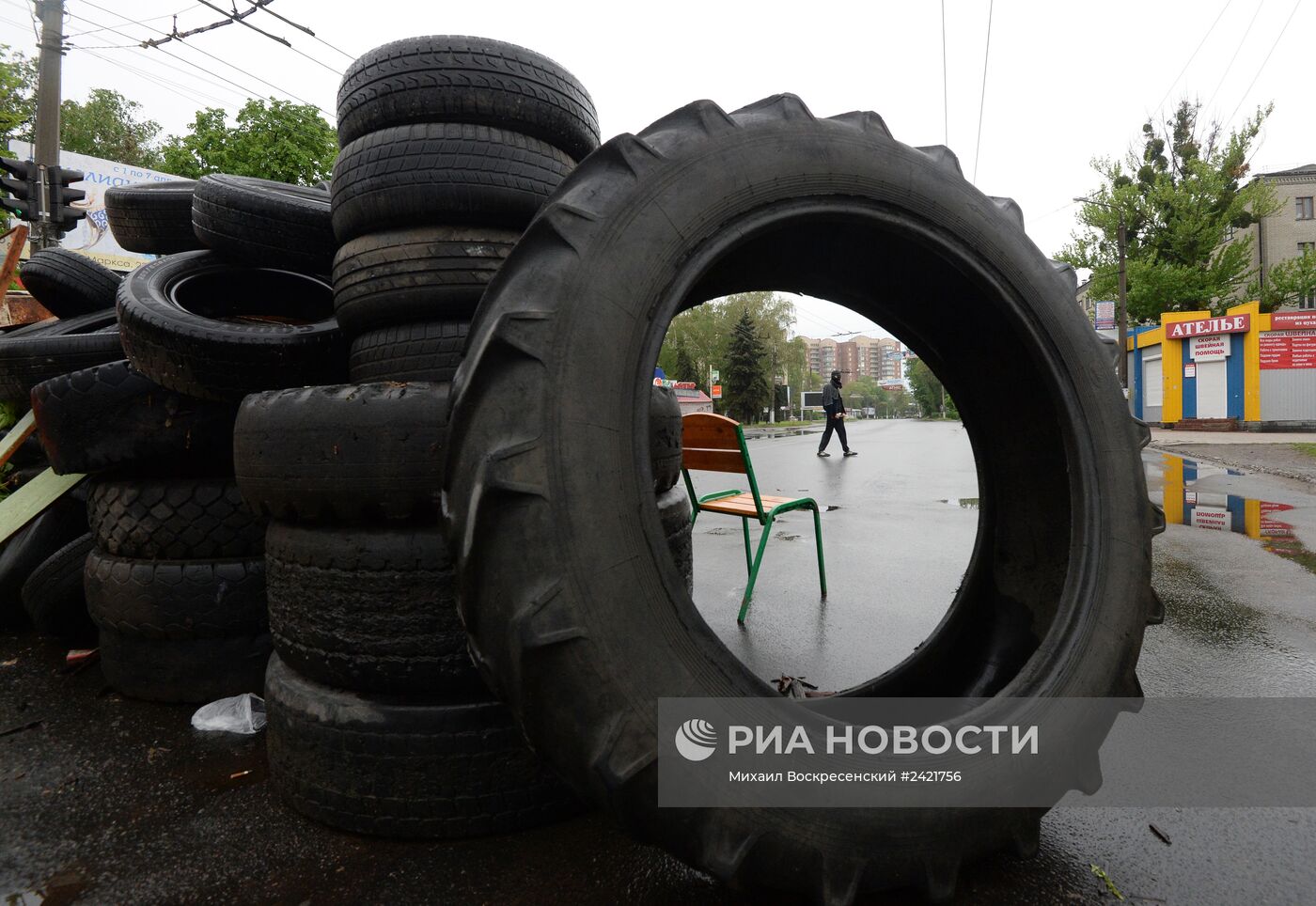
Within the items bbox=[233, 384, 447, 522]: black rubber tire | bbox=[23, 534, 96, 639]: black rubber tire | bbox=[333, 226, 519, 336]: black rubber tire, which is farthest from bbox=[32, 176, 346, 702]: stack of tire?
bbox=[233, 384, 447, 522]: black rubber tire

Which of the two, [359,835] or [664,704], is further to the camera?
[359,835]

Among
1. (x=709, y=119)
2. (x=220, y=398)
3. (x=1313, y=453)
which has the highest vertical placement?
(x=709, y=119)

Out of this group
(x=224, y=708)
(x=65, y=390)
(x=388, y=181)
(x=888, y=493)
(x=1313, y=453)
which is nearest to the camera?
(x=388, y=181)

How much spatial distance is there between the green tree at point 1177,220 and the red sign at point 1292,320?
15.5 ft

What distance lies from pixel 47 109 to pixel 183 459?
13737 millimetres

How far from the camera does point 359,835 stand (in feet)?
5.49

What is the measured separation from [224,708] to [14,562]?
2.04 meters

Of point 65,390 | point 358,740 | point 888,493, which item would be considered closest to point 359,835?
point 358,740

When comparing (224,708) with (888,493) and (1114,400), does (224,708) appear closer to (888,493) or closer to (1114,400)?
(1114,400)

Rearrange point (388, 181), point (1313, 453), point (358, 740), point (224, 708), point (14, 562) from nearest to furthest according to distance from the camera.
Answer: point (358, 740)
point (388, 181)
point (224, 708)
point (14, 562)
point (1313, 453)

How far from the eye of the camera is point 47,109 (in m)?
11.6

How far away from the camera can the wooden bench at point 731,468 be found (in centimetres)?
363

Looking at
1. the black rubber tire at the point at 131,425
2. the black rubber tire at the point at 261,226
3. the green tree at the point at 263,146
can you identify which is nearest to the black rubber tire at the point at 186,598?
the black rubber tire at the point at 131,425

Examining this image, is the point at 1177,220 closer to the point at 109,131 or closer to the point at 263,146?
the point at 263,146
